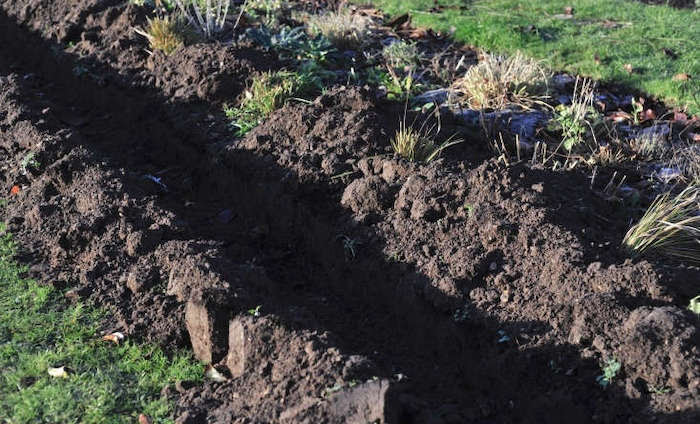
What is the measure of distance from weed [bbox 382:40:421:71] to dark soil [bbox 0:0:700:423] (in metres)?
1.14

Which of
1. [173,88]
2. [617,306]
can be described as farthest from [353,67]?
[617,306]

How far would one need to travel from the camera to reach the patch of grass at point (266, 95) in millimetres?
6504

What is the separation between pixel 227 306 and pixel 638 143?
3.71 metres

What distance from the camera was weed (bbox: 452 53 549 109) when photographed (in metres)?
6.78

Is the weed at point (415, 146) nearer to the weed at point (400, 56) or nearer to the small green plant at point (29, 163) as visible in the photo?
the weed at point (400, 56)

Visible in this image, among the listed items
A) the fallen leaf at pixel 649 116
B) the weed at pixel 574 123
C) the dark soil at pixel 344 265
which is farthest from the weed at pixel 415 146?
the fallen leaf at pixel 649 116

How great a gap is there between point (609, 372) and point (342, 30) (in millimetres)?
5446

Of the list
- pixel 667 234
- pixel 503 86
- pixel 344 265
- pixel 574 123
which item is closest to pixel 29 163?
pixel 344 265

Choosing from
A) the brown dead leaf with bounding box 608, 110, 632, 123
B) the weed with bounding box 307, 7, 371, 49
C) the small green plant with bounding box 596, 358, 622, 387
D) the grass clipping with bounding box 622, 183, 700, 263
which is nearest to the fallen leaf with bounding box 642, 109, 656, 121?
the brown dead leaf with bounding box 608, 110, 632, 123


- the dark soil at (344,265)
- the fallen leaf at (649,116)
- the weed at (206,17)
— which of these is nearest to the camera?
the dark soil at (344,265)

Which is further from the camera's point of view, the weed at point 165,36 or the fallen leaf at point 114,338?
the weed at point 165,36

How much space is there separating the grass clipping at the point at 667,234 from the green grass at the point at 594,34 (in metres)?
2.32

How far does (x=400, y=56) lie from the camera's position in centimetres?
782

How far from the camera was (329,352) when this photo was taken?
3723 mm
